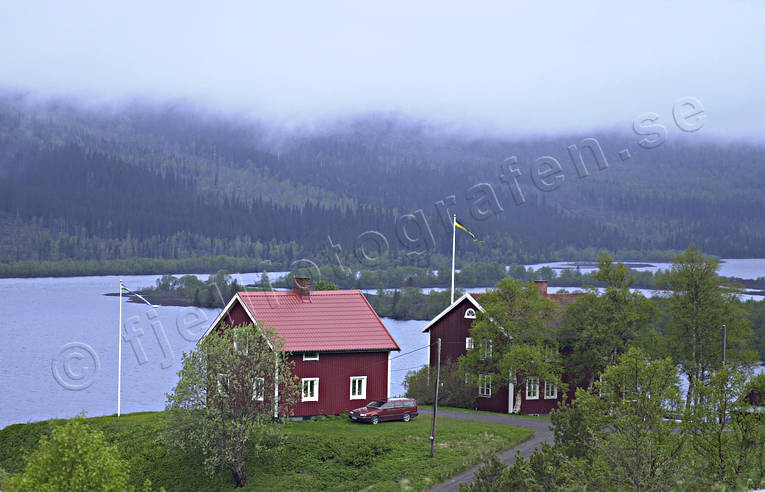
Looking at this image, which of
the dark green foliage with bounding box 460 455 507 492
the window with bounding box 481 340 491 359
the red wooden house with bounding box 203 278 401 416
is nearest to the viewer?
the dark green foliage with bounding box 460 455 507 492

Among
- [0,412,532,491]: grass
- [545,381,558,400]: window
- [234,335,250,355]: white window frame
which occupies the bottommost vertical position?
[0,412,532,491]: grass

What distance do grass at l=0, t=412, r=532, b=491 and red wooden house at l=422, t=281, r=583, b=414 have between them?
26.2 ft

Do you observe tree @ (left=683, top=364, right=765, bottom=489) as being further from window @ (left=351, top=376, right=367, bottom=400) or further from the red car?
window @ (left=351, top=376, right=367, bottom=400)

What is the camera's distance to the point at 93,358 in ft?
342

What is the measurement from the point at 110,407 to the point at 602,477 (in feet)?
204

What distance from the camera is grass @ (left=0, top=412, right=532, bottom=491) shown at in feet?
115

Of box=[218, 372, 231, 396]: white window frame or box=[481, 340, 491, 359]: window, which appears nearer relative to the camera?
box=[218, 372, 231, 396]: white window frame

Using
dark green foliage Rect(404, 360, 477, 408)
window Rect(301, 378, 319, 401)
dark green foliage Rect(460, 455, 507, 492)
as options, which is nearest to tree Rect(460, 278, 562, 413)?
dark green foliage Rect(404, 360, 477, 408)

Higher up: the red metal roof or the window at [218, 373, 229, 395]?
the red metal roof

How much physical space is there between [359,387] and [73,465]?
21.0 metres

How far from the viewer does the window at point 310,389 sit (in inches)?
1730

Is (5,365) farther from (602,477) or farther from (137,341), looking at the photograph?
(602,477)

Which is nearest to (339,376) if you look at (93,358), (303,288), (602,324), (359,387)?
(359,387)

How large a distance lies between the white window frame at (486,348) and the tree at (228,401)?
1473 centimetres
